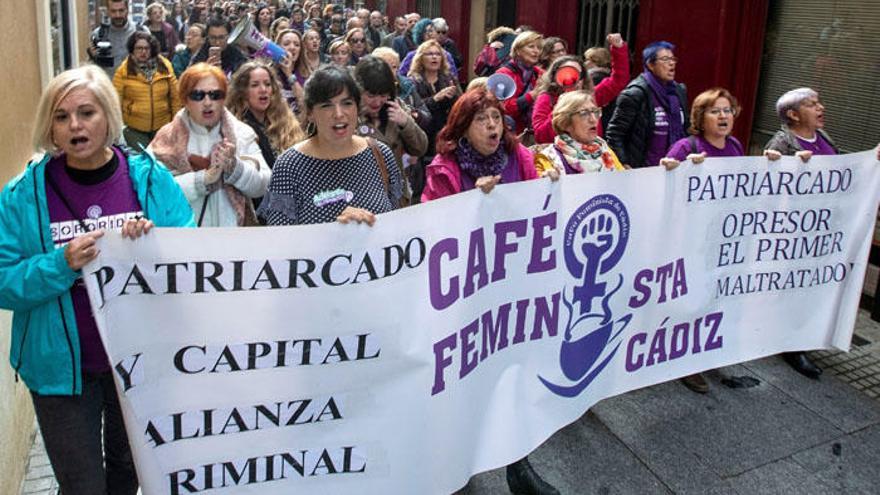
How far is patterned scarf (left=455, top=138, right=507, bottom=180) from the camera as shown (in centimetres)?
377

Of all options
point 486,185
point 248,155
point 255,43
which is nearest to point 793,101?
point 486,185

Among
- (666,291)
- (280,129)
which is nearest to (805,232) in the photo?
(666,291)

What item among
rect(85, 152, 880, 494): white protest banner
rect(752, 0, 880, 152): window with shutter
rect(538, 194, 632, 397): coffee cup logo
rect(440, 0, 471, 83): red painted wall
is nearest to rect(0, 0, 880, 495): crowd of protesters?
rect(85, 152, 880, 494): white protest banner

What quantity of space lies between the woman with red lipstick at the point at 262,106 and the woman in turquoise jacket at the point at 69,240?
6.30 ft

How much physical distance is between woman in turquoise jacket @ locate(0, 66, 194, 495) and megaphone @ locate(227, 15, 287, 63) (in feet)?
15.0

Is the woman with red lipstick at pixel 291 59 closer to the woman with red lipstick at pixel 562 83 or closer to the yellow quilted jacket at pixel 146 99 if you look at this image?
the yellow quilted jacket at pixel 146 99

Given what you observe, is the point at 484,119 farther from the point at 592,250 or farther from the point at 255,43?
the point at 255,43

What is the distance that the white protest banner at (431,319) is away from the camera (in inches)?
106

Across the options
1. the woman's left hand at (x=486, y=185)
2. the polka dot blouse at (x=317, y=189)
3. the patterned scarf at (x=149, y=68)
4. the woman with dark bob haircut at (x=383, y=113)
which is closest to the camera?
the woman's left hand at (x=486, y=185)

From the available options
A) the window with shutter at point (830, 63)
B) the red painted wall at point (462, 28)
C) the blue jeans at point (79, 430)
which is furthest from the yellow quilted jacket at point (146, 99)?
the red painted wall at point (462, 28)

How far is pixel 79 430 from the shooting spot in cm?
280

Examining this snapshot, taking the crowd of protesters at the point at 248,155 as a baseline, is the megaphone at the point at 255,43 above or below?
above

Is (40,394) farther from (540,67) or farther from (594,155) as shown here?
(540,67)

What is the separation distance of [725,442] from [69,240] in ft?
10.7
